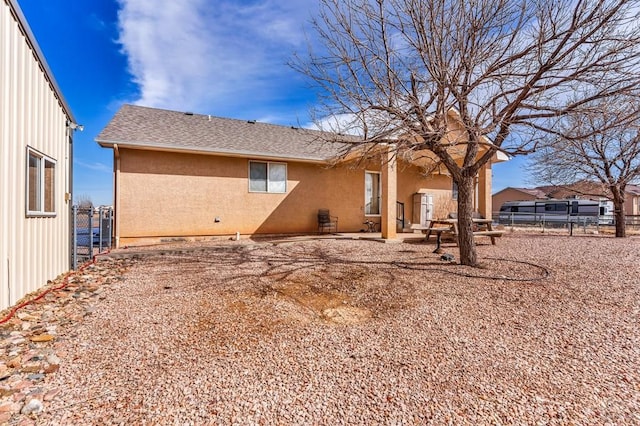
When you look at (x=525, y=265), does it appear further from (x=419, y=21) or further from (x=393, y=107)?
(x=419, y=21)

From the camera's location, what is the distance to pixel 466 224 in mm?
6273

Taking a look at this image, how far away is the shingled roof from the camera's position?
9.13m

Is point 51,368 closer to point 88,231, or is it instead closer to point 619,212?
point 88,231

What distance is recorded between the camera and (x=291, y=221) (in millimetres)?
11641

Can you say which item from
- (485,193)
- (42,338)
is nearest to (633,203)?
(485,193)

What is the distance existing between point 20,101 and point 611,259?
1119 cm

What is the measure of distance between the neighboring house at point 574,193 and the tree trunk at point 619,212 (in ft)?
1.83

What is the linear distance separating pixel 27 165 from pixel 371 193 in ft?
35.9

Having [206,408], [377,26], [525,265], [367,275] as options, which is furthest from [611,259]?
[206,408]

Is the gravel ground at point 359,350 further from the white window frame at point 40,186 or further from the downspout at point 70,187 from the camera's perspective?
the downspout at point 70,187

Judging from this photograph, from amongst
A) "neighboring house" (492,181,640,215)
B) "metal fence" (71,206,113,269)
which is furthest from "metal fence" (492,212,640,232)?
"metal fence" (71,206,113,269)

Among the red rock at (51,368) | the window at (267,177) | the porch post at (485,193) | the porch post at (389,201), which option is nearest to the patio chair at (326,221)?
the window at (267,177)

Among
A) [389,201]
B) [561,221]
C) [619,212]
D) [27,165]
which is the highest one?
[27,165]

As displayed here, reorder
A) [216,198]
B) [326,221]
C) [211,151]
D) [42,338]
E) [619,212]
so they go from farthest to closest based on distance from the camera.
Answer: [619,212] → [326,221] → [216,198] → [211,151] → [42,338]
